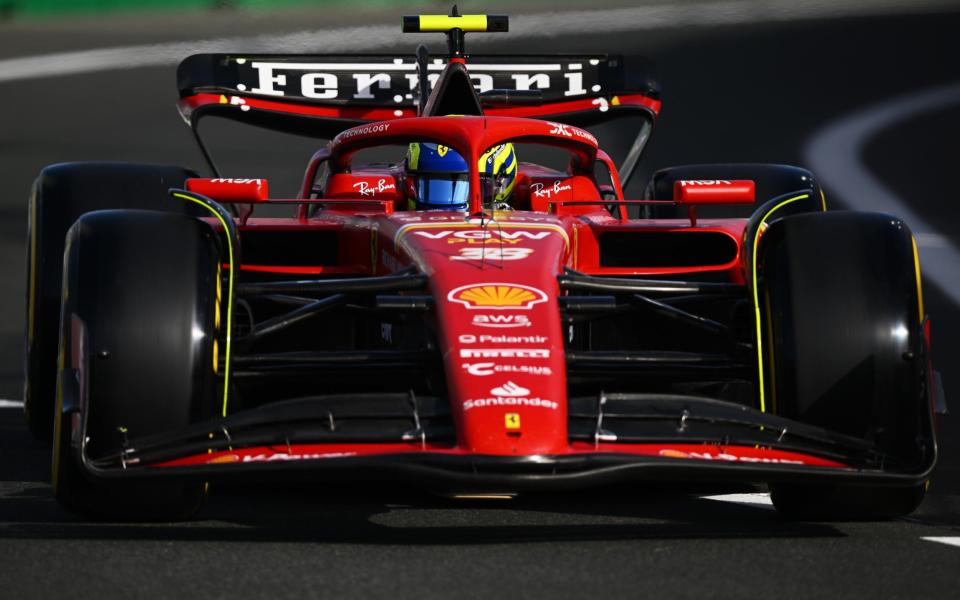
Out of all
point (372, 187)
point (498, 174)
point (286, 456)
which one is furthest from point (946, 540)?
point (372, 187)

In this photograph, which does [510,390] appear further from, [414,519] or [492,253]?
[492,253]

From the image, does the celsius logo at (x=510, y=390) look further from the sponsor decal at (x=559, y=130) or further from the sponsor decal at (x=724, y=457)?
the sponsor decal at (x=559, y=130)

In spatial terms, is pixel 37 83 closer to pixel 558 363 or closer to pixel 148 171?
pixel 148 171

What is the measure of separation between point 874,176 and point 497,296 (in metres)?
11.2

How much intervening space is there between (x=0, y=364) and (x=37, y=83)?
11.9 meters

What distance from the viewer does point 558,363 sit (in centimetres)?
→ 614

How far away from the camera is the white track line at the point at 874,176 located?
13.2 metres

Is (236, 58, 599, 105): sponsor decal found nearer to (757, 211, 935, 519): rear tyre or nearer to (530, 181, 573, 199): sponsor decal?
(530, 181, 573, 199): sponsor decal

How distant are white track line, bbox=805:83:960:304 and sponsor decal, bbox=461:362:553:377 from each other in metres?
6.41

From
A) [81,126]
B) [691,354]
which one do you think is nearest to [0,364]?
[691,354]

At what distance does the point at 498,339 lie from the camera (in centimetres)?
619

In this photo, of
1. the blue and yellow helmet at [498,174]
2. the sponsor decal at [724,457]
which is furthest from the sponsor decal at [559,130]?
the sponsor decal at [724,457]

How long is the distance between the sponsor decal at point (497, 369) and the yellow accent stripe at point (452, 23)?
366cm

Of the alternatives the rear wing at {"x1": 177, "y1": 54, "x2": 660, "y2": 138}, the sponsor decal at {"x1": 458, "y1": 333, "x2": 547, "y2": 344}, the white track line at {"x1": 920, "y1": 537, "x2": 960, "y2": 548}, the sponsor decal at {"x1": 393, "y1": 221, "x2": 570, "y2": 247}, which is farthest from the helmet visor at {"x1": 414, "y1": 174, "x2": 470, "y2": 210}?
the white track line at {"x1": 920, "y1": 537, "x2": 960, "y2": 548}
